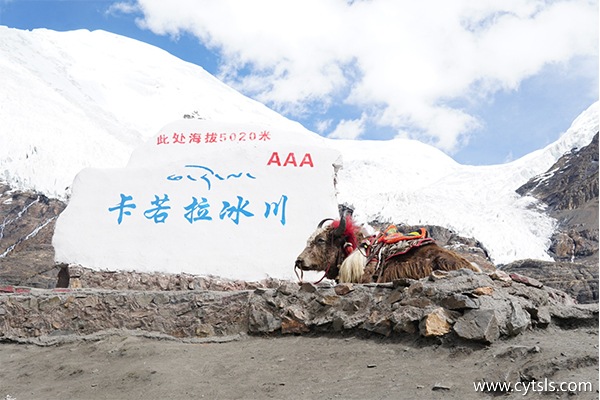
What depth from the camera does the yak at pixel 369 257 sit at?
15.5 feet

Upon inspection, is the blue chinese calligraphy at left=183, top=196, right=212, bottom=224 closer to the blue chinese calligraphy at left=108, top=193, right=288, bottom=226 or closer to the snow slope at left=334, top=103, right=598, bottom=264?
the blue chinese calligraphy at left=108, top=193, right=288, bottom=226

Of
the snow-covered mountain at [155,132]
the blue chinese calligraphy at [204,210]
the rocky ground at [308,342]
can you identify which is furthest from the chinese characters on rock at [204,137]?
the snow-covered mountain at [155,132]

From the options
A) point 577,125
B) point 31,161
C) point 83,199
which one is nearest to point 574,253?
point 577,125

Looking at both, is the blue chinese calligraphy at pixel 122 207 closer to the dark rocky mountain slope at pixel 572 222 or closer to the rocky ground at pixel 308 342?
the rocky ground at pixel 308 342

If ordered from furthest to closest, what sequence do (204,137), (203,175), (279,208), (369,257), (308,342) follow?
1. (204,137)
2. (203,175)
3. (279,208)
4. (369,257)
5. (308,342)

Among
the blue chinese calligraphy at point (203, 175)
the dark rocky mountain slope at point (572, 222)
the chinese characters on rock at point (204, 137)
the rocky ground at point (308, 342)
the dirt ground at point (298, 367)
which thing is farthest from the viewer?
the dark rocky mountain slope at point (572, 222)

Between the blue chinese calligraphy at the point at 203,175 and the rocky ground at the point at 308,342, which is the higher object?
the blue chinese calligraphy at the point at 203,175

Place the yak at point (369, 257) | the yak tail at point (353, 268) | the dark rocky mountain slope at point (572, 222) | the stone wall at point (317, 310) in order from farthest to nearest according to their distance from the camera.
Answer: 1. the dark rocky mountain slope at point (572, 222)
2. the yak tail at point (353, 268)
3. the yak at point (369, 257)
4. the stone wall at point (317, 310)

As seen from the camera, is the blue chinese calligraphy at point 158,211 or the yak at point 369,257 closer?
the yak at point 369,257

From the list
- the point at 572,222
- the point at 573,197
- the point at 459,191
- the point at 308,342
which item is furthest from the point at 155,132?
the point at 308,342

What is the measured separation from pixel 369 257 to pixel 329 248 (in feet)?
1.63

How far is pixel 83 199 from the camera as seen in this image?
781 centimetres

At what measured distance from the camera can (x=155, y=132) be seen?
3838 centimetres

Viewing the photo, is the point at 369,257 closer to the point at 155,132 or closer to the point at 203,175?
the point at 203,175
